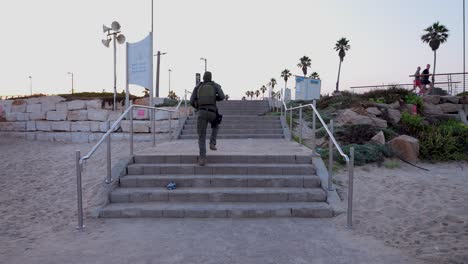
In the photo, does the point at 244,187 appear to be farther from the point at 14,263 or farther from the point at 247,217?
the point at 14,263

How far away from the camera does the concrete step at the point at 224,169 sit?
18.3 feet

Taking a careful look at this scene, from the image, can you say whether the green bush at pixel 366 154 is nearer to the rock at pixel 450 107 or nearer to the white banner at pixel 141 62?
the white banner at pixel 141 62

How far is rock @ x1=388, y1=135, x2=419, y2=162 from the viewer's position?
22.9 ft

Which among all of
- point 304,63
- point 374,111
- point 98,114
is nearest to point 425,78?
point 374,111

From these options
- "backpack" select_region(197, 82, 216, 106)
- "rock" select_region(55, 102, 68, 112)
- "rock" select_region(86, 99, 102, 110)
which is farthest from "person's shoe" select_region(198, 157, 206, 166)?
"rock" select_region(55, 102, 68, 112)

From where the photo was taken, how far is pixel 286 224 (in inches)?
166

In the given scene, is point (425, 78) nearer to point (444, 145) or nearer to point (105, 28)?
point (444, 145)

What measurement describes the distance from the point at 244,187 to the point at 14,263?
3160 mm

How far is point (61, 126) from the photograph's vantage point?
11.8 metres

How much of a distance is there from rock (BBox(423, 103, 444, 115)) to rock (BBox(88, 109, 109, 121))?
11.2m

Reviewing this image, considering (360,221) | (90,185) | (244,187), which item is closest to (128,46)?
(90,185)

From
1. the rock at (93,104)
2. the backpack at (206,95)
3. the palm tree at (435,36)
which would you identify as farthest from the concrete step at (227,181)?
the palm tree at (435,36)

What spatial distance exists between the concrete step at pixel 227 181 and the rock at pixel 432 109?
8.21 metres

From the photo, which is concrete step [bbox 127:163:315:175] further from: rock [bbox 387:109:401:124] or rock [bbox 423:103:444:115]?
rock [bbox 423:103:444:115]
